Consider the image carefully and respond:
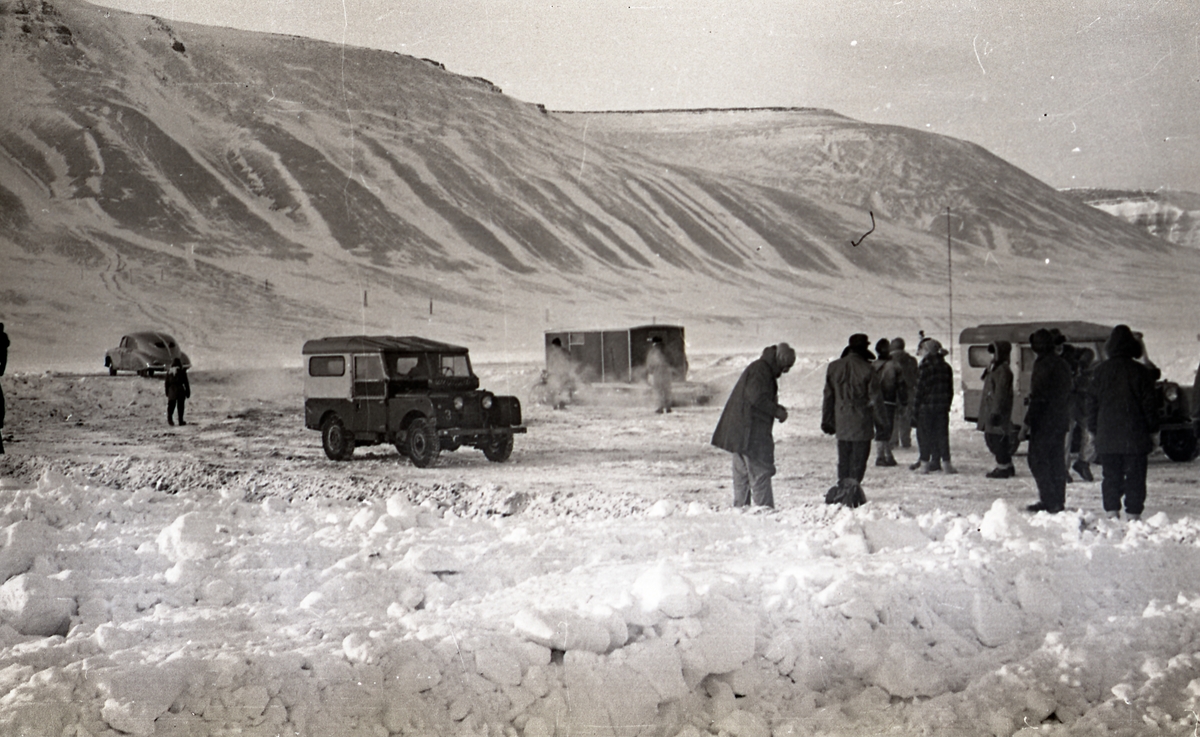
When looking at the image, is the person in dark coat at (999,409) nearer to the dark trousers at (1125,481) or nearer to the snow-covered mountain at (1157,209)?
the dark trousers at (1125,481)

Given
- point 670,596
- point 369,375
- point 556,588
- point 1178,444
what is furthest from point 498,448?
point 1178,444

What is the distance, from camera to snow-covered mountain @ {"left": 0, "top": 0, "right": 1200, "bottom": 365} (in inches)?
245

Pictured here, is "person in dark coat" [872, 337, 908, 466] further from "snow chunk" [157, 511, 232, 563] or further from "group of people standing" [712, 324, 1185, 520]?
"snow chunk" [157, 511, 232, 563]

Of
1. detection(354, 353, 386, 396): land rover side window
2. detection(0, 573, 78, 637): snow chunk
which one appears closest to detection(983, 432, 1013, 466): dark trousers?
detection(354, 353, 386, 396): land rover side window

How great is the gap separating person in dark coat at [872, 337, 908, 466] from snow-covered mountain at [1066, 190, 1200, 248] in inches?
59.7

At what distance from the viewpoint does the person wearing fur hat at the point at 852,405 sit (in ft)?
18.7

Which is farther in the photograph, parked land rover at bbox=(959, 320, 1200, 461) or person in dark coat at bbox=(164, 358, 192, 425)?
person in dark coat at bbox=(164, 358, 192, 425)

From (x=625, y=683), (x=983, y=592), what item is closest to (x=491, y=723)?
(x=625, y=683)

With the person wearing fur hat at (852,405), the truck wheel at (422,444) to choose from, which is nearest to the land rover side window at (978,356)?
the person wearing fur hat at (852,405)

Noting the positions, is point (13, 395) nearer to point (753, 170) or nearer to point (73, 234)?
point (73, 234)

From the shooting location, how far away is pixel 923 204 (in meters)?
7.55

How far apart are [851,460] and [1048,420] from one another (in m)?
1.06

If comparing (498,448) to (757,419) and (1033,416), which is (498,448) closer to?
(757,419)

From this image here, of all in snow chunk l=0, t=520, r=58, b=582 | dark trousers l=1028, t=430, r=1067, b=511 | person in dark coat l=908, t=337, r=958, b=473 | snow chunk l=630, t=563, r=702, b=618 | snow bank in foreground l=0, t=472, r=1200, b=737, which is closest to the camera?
snow bank in foreground l=0, t=472, r=1200, b=737
